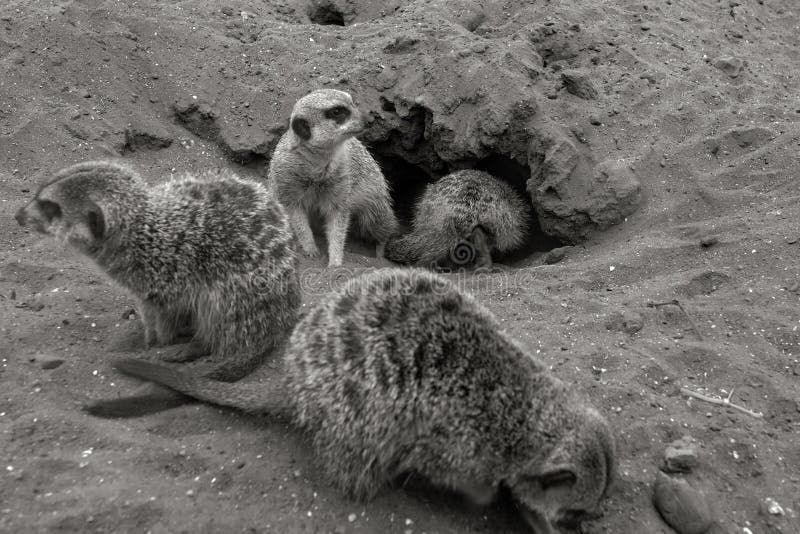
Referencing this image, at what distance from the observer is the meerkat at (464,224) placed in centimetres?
536

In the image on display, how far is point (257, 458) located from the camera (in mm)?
2535

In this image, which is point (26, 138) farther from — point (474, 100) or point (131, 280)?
point (474, 100)

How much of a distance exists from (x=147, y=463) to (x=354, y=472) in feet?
2.91

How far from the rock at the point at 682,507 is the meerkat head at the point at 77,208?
287 cm

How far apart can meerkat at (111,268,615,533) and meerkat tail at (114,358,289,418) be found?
0.11 m

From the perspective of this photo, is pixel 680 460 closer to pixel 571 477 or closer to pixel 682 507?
pixel 682 507

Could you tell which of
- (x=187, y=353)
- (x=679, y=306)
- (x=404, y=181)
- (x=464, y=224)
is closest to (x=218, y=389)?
(x=187, y=353)

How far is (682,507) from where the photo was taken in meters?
2.36

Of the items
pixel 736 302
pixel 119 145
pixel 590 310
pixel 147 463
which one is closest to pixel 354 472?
pixel 147 463

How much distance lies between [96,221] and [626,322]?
2943 mm

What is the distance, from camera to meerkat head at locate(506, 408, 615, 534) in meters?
2.19

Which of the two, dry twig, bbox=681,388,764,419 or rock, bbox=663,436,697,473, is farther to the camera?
dry twig, bbox=681,388,764,419

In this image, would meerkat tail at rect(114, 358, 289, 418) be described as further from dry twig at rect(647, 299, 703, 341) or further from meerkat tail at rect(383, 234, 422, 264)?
meerkat tail at rect(383, 234, 422, 264)

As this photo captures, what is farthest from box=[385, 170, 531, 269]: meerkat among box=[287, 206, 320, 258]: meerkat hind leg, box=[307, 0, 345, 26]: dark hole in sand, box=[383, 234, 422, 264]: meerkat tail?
box=[307, 0, 345, 26]: dark hole in sand
